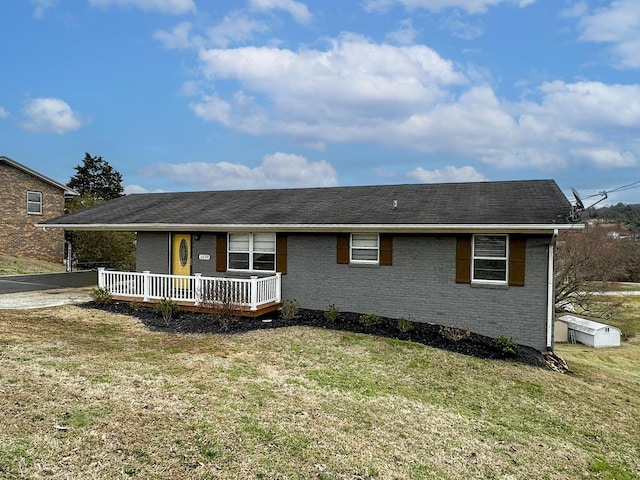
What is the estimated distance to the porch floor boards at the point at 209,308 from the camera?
11.4 m

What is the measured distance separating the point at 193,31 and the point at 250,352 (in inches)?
543

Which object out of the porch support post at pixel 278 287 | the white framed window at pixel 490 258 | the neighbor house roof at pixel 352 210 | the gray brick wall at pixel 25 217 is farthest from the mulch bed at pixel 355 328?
the gray brick wall at pixel 25 217

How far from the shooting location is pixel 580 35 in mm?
16172

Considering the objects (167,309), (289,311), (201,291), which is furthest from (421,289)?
(167,309)

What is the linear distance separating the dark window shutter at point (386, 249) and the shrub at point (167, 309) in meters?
5.90

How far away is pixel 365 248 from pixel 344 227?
1182 mm

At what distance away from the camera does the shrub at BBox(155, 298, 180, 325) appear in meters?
11.2

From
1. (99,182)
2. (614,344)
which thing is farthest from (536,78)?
(99,182)

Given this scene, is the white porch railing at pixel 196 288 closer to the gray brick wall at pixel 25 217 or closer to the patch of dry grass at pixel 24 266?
the patch of dry grass at pixel 24 266

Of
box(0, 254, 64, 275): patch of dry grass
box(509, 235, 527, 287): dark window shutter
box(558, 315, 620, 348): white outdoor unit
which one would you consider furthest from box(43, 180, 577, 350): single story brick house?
box(558, 315, 620, 348): white outdoor unit

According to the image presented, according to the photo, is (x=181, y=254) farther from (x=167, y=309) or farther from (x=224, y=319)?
(x=224, y=319)

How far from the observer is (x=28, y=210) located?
25.4 m

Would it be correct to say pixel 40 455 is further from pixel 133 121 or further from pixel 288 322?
pixel 133 121

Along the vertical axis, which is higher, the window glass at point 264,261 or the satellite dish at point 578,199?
the satellite dish at point 578,199
